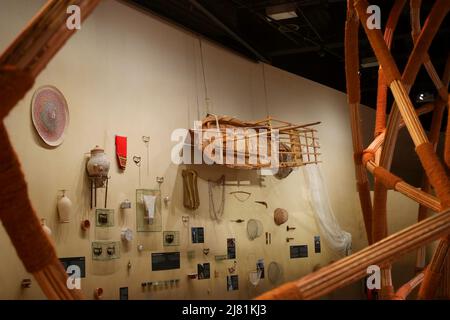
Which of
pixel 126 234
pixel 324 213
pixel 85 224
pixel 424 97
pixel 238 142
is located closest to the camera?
pixel 85 224

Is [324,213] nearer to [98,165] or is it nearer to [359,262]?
[98,165]

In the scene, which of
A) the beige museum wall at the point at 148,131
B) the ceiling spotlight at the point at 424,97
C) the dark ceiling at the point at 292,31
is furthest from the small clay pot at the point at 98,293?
the ceiling spotlight at the point at 424,97

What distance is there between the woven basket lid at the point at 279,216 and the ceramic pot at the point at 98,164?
3122mm

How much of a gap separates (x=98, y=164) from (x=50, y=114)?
56cm

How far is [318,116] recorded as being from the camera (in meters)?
8.37

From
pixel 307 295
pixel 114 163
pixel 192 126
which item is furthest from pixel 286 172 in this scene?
pixel 307 295

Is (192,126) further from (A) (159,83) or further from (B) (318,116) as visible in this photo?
(B) (318,116)

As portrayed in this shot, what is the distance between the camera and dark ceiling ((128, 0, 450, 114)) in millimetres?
6074

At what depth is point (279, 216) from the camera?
724 cm

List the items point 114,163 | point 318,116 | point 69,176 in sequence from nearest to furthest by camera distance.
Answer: point 69,176
point 114,163
point 318,116

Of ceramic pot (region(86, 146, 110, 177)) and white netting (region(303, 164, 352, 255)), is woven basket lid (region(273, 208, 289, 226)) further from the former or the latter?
ceramic pot (region(86, 146, 110, 177))

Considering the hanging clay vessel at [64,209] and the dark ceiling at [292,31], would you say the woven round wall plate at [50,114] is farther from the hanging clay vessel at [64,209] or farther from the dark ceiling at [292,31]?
the dark ceiling at [292,31]

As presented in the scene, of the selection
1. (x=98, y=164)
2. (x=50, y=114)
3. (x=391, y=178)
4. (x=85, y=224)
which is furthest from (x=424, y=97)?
(x=391, y=178)

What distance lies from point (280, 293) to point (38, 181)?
12.1ft
